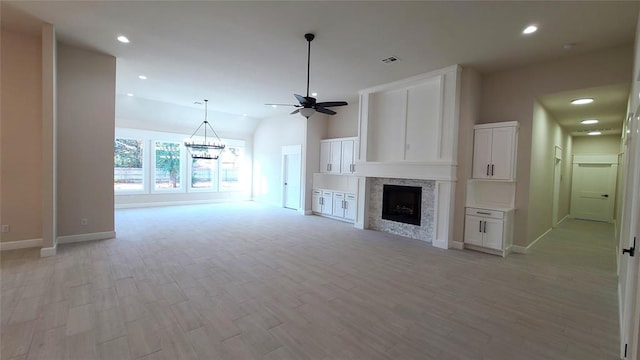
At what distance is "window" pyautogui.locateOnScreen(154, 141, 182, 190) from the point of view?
33.0ft

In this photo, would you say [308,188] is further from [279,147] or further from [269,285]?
[269,285]

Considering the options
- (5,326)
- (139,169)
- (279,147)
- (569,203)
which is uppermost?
(279,147)

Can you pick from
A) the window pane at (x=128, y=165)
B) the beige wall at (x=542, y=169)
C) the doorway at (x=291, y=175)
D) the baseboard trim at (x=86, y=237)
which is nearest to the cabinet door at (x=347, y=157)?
the doorway at (x=291, y=175)

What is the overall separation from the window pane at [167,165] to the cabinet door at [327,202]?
19.1 feet

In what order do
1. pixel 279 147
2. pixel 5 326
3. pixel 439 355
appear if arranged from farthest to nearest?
pixel 279 147 → pixel 5 326 → pixel 439 355

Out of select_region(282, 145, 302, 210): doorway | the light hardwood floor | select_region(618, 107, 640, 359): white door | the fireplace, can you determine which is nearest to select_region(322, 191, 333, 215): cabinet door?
select_region(282, 145, 302, 210): doorway

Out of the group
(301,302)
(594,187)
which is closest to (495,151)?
(301,302)

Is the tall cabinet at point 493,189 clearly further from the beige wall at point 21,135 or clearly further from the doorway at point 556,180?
the beige wall at point 21,135

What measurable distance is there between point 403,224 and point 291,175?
15.5ft

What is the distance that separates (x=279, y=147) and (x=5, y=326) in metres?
8.37

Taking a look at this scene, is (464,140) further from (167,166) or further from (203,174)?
(167,166)

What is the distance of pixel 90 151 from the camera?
5090 millimetres

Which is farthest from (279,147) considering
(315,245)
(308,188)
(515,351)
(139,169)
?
(515,351)

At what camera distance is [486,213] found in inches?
200
